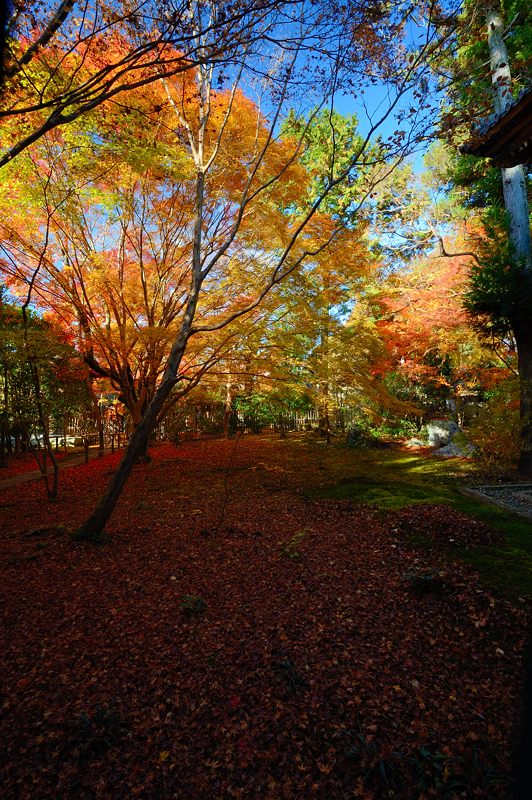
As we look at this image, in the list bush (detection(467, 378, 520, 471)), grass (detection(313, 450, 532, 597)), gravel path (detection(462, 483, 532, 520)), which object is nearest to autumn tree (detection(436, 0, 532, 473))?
bush (detection(467, 378, 520, 471))

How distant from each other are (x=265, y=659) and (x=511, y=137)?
18.5 ft

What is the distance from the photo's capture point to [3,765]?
2047 mm

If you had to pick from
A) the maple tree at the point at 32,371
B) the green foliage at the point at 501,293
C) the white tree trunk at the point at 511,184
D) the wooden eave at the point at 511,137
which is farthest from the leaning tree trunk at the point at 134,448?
the white tree trunk at the point at 511,184

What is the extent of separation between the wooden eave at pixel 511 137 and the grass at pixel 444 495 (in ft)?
14.4

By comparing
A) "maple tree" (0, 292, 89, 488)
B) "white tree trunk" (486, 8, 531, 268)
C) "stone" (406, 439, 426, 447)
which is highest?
"white tree trunk" (486, 8, 531, 268)

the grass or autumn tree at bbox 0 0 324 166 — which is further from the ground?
autumn tree at bbox 0 0 324 166

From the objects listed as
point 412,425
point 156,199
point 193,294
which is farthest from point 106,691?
point 412,425

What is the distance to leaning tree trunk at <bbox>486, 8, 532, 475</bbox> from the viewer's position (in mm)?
7539

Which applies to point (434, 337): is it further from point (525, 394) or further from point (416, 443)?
point (525, 394)

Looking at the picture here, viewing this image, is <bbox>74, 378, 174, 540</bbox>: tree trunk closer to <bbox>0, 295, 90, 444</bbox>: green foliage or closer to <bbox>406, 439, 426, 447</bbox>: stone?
<bbox>0, 295, 90, 444</bbox>: green foliage

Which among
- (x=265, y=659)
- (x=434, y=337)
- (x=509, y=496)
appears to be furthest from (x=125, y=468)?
(x=434, y=337)

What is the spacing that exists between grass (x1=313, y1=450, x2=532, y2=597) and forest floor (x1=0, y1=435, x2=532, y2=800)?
2.5 inches

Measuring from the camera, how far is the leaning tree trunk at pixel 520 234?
7.54 m

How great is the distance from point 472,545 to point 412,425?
44.1ft
